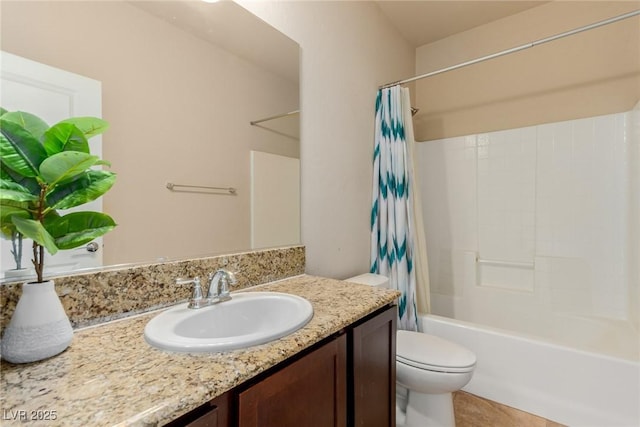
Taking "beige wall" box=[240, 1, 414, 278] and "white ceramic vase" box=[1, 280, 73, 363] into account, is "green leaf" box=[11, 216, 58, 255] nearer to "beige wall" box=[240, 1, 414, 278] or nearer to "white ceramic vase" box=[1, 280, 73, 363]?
"white ceramic vase" box=[1, 280, 73, 363]

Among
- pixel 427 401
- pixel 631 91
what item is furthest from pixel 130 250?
pixel 631 91

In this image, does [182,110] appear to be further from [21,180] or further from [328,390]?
[328,390]

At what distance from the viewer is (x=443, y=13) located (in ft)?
7.35

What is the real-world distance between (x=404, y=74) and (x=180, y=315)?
2.46 m

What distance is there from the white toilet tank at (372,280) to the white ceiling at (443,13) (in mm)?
1859

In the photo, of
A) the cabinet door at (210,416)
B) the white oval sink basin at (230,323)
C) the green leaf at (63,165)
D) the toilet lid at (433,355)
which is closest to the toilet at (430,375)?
the toilet lid at (433,355)

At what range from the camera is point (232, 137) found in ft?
3.97

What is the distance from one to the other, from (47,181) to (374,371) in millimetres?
1031

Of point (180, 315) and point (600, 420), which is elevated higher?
point (180, 315)

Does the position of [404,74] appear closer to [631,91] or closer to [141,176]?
[631,91]

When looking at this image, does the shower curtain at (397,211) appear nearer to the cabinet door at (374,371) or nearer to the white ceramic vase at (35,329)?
the cabinet door at (374,371)

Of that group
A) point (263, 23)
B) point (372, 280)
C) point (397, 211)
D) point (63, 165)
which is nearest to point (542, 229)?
point (397, 211)

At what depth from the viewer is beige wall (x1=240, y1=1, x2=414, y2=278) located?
1508 millimetres

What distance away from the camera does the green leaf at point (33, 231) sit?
58cm
